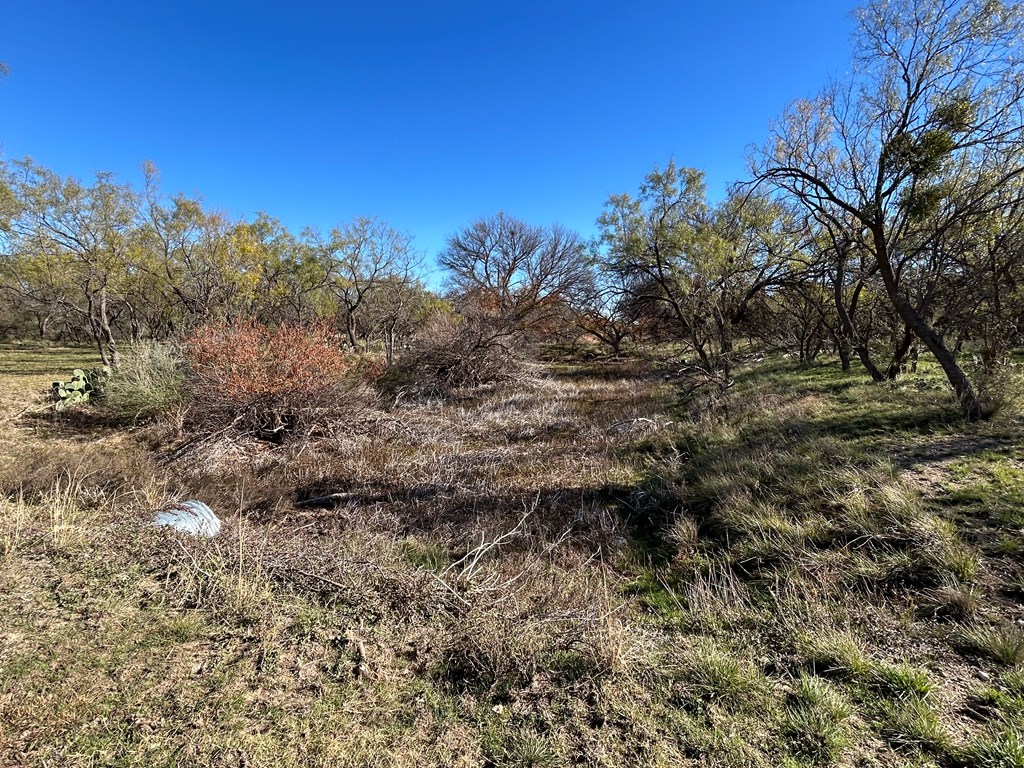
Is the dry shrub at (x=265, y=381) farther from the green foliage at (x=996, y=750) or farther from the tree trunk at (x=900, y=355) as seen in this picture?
the tree trunk at (x=900, y=355)

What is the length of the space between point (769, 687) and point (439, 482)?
5195 mm

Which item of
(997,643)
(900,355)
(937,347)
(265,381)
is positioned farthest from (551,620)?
(900,355)

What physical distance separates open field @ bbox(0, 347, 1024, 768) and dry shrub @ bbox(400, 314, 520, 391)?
9483mm

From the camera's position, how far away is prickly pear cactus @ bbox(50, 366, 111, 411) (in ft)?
35.5

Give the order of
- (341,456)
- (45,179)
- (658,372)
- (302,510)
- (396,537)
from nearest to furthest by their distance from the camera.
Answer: (396,537) < (302,510) < (341,456) < (45,179) < (658,372)

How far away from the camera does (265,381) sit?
28.7 feet

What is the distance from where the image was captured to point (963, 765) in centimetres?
177

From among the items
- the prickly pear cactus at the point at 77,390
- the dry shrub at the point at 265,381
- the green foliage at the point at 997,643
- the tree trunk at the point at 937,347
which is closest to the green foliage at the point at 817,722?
the green foliage at the point at 997,643

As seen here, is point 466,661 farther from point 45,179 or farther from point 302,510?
point 45,179

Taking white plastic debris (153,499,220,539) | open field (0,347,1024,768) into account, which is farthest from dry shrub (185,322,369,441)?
white plastic debris (153,499,220,539)

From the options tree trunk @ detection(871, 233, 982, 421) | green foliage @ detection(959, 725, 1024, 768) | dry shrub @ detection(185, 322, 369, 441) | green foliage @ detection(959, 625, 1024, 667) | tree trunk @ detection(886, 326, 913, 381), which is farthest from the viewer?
tree trunk @ detection(886, 326, 913, 381)

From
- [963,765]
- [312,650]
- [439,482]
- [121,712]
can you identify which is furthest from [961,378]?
[121,712]

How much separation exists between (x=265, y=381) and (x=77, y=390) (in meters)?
7.46

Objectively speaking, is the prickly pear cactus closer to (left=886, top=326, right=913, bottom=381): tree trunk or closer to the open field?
the open field
